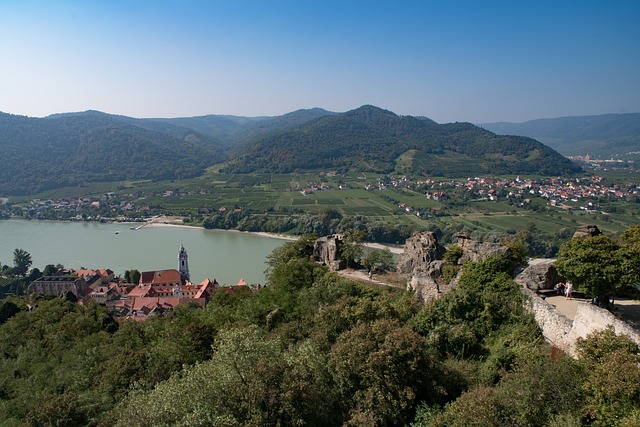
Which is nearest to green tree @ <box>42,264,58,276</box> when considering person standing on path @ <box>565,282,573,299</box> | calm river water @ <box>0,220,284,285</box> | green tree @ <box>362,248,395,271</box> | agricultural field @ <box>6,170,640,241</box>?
calm river water @ <box>0,220,284,285</box>

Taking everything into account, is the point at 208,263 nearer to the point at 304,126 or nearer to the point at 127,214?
the point at 127,214

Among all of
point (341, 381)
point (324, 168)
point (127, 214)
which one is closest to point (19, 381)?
point (341, 381)

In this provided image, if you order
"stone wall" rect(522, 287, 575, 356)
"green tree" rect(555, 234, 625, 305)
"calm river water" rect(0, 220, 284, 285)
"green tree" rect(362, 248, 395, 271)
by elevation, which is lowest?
"calm river water" rect(0, 220, 284, 285)

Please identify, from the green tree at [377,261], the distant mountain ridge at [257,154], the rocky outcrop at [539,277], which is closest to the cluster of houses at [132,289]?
the green tree at [377,261]

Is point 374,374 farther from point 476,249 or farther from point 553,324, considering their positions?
point 476,249

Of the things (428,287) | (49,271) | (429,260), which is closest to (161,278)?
(49,271)

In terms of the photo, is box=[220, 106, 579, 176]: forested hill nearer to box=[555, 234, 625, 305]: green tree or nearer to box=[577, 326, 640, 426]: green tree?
box=[555, 234, 625, 305]: green tree
